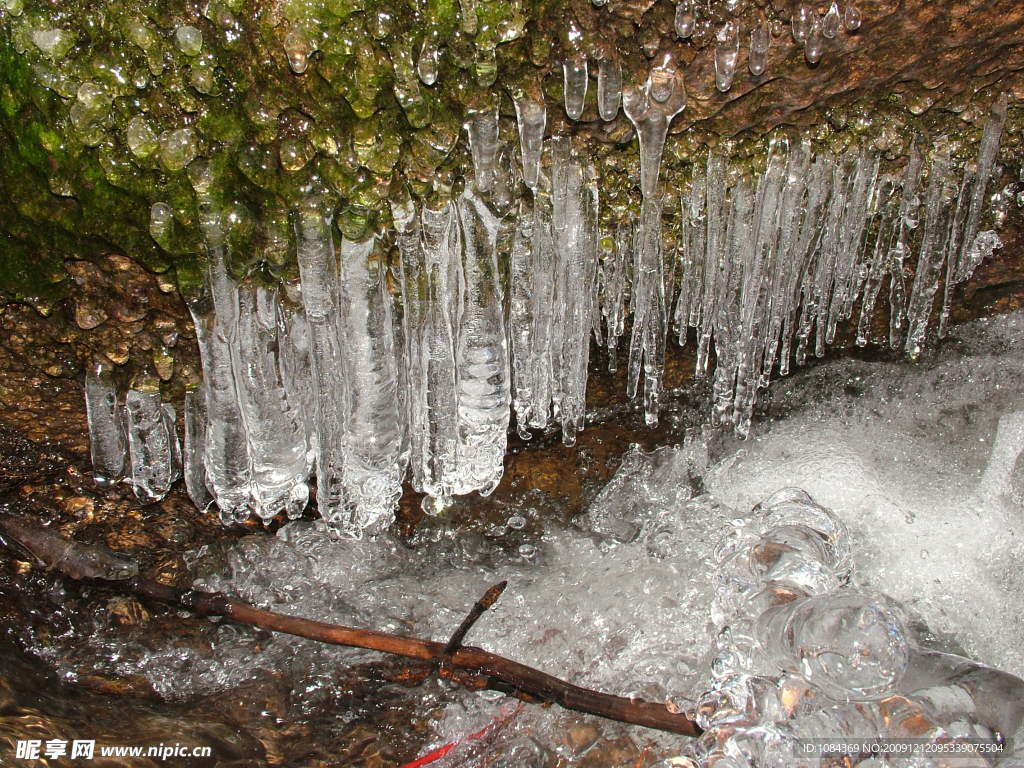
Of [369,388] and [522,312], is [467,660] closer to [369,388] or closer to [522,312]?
[369,388]

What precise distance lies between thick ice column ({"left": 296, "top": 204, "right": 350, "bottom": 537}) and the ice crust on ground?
422 mm

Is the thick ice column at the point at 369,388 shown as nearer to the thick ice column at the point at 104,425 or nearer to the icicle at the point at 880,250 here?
the thick ice column at the point at 104,425

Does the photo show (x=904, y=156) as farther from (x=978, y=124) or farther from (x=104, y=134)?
(x=104, y=134)

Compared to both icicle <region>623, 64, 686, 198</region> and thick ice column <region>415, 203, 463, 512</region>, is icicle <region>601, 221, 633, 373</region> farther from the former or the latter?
thick ice column <region>415, 203, 463, 512</region>

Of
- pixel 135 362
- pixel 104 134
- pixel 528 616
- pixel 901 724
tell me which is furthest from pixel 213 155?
pixel 901 724

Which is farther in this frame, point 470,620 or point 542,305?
point 542,305

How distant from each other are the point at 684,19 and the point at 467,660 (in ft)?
6.02

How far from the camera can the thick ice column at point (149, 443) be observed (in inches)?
102

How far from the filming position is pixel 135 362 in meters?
2.55

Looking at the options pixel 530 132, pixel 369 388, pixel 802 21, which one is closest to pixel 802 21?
pixel 802 21

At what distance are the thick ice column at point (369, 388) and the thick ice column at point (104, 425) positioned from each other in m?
0.73

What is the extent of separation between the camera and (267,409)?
252cm

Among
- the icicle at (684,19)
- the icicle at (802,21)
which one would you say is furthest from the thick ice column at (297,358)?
the icicle at (802,21)

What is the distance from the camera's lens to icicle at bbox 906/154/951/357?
274 centimetres
